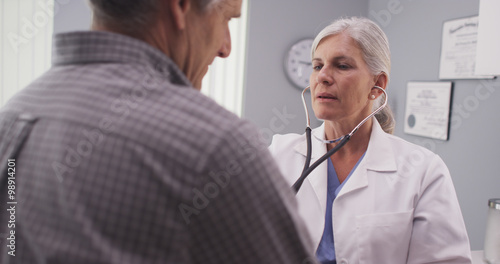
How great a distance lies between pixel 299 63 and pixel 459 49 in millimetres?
1154

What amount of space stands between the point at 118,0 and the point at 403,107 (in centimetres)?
255

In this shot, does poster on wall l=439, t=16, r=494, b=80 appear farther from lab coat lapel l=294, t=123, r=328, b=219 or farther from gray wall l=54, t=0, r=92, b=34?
gray wall l=54, t=0, r=92, b=34

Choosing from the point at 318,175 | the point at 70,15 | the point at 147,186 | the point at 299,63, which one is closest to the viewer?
the point at 147,186

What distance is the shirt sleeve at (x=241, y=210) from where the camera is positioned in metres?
0.43

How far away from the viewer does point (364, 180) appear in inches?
49.2

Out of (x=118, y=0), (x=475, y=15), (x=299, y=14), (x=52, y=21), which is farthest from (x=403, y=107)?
(x=118, y=0)

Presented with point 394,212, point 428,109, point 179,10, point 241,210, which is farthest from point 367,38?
point 428,109

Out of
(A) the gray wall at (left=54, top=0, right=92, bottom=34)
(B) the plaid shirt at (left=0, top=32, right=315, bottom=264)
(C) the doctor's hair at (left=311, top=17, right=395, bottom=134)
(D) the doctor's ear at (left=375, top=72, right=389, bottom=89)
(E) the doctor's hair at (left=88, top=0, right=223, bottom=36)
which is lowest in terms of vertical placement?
(B) the plaid shirt at (left=0, top=32, right=315, bottom=264)

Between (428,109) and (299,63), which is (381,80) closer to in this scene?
(428,109)

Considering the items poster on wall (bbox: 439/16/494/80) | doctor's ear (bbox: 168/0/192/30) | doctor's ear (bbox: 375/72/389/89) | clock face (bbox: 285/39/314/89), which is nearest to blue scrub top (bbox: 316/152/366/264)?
doctor's ear (bbox: 375/72/389/89)

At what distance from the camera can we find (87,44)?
1.69 ft

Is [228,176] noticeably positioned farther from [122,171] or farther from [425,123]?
[425,123]

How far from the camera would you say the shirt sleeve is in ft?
1.41

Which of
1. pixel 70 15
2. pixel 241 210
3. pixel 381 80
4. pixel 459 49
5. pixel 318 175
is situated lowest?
pixel 318 175
